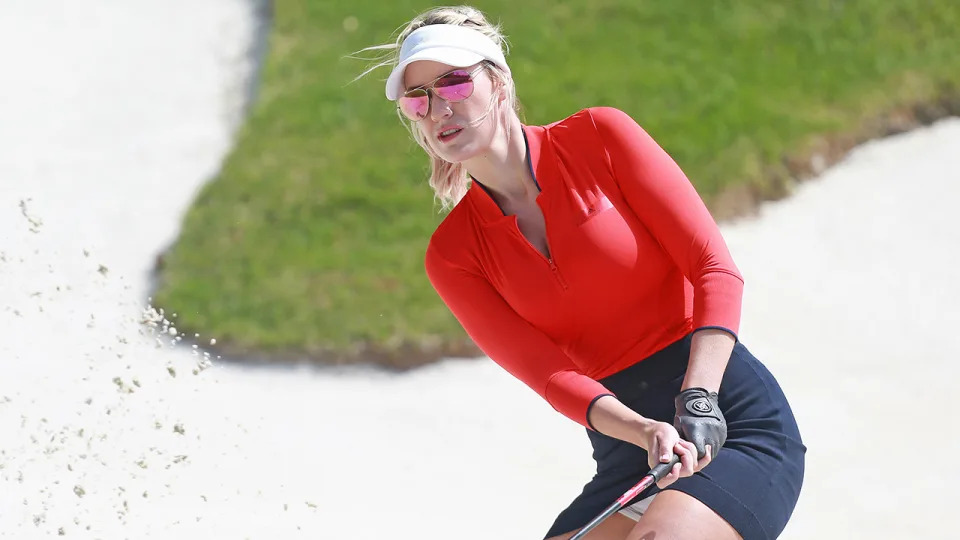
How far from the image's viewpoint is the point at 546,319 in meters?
2.72

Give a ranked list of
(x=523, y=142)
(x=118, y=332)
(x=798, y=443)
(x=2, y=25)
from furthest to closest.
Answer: (x=2, y=25), (x=118, y=332), (x=523, y=142), (x=798, y=443)

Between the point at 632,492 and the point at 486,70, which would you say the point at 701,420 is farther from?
the point at 486,70

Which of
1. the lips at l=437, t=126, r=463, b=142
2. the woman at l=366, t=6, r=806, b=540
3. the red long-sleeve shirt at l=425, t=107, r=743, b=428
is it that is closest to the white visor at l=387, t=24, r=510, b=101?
the woman at l=366, t=6, r=806, b=540

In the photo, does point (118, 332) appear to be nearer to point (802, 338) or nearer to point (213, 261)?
point (213, 261)

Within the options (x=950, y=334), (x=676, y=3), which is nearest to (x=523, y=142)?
(x=950, y=334)

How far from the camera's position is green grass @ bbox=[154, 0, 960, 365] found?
20.0ft

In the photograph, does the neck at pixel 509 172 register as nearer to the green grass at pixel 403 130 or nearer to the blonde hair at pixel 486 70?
the blonde hair at pixel 486 70

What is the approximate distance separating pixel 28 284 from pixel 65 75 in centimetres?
253

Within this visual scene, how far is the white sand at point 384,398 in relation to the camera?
512 cm

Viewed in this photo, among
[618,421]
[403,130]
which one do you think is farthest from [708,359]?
[403,130]

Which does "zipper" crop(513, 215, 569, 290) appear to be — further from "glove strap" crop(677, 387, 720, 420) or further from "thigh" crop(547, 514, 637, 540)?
"thigh" crop(547, 514, 637, 540)

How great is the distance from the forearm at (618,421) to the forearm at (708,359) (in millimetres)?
132

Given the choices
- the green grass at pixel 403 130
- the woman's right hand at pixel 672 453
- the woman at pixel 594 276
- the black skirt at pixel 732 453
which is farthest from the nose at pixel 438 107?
the green grass at pixel 403 130

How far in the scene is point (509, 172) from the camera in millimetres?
2793
